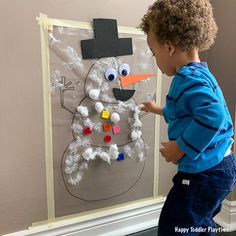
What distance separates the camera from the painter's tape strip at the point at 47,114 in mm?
1090

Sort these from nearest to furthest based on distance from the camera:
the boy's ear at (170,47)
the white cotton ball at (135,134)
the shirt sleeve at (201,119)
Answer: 1. the shirt sleeve at (201,119)
2. the boy's ear at (170,47)
3. the white cotton ball at (135,134)

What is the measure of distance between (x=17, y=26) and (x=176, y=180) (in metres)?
0.72

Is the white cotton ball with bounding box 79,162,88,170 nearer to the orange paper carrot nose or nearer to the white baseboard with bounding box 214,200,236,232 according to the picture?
the orange paper carrot nose

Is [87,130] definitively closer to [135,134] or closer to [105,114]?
[105,114]

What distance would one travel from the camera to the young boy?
0.90 m

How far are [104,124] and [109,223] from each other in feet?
1.39

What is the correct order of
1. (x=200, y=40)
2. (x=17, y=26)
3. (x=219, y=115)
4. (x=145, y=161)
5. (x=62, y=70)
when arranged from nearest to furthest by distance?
(x=219, y=115), (x=200, y=40), (x=17, y=26), (x=62, y=70), (x=145, y=161)

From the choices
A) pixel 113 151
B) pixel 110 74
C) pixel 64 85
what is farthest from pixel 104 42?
pixel 113 151

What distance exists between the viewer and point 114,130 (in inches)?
50.4

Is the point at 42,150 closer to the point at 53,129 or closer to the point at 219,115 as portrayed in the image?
the point at 53,129

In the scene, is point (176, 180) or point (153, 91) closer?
point (176, 180)

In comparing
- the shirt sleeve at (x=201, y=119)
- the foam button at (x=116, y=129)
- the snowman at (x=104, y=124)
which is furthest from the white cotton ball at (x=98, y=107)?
the shirt sleeve at (x=201, y=119)

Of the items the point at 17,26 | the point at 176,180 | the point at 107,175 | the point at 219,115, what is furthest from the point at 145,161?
the point at 17,26

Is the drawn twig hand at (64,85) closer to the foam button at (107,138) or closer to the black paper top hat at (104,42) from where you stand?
the black paper top hat at (104,42)
